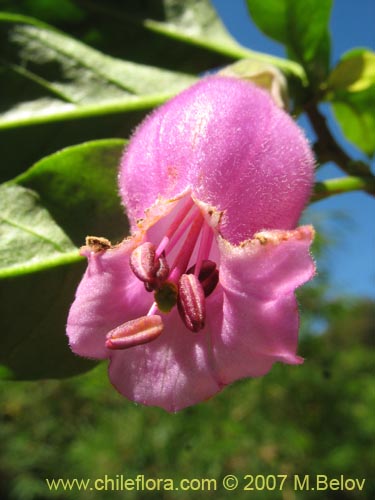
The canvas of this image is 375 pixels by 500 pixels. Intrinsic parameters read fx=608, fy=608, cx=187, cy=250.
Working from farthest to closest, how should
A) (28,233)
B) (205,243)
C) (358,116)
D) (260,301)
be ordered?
(358,116)
(28,233)
(205,243)
(260,301)

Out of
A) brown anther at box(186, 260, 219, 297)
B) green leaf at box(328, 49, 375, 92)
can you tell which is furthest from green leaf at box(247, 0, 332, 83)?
brown anther at box(186, 260, 219, 297)

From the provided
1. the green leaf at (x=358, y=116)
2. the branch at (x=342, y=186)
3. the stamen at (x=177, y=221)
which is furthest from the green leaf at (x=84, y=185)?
the green leaf at (x=358, y=116)

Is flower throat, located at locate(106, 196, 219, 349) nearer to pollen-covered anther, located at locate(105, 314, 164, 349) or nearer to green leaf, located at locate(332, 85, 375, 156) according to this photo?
pollen-covered anther, located at locate(105, 314, 164, 349)

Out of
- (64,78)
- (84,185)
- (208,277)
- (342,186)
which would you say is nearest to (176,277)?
(208,277)

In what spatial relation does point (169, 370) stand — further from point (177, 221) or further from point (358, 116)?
point (358, 116)

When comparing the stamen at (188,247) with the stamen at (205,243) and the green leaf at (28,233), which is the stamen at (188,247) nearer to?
the stamen at (205,243)

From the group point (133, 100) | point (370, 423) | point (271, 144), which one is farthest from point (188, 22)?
point (370, 423)
